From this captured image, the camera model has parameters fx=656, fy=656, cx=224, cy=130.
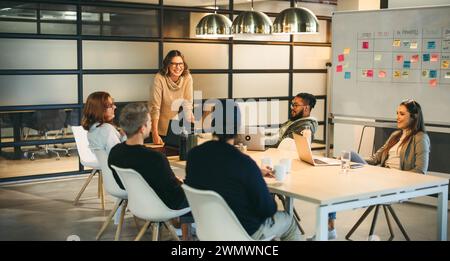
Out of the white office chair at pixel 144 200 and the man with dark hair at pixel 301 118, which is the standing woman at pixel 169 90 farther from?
the white office chair at pixel 144 200

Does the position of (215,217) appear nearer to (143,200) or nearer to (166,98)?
(143,200)

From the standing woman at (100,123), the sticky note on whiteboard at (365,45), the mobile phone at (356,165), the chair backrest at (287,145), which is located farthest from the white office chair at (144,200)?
the sticky note on whiteboard at (365,45)

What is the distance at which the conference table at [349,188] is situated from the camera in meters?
3.67

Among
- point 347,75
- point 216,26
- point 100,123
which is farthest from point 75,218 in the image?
point 347,75

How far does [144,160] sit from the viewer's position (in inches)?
164

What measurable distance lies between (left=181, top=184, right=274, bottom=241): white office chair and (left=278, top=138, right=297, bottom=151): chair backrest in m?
2.03

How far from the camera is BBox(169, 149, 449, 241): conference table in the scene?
12.0 feet

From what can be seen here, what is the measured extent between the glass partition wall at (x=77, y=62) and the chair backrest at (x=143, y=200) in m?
3.38

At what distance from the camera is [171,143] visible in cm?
561

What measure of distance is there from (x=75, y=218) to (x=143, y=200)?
1896 mm

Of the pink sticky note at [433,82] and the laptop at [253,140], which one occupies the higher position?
the pink sticky note at [433,82]

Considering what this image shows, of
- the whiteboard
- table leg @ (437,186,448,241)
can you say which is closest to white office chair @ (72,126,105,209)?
the whiteboard
